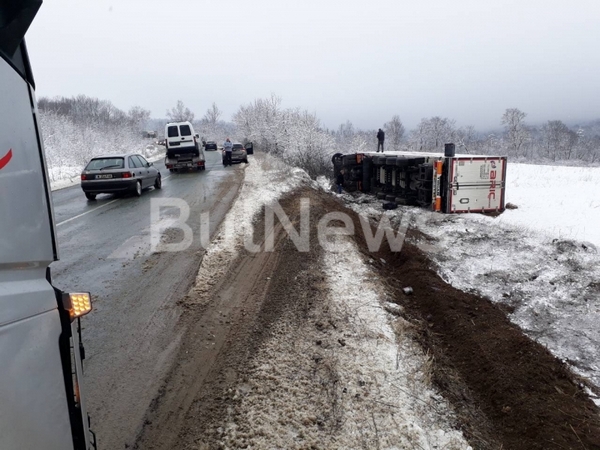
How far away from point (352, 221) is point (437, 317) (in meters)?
5.39

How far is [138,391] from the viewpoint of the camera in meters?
3.57

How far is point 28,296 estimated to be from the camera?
5.60 feet

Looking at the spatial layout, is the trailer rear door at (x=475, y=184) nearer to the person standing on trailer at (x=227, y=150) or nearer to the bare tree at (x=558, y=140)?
the person standing on trailer at (x=227, y=150)

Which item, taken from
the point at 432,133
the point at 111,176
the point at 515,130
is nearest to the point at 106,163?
the point at 111,176

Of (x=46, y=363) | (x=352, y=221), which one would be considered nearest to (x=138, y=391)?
(x=46, y=363)

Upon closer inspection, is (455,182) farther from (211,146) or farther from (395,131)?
(395,131)

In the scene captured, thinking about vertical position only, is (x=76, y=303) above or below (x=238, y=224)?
above

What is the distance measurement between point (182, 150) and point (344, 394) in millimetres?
21827

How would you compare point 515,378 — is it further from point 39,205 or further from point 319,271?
point 39,205

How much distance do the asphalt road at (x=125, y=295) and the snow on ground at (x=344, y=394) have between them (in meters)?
0.98

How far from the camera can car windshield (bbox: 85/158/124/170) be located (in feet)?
45.4

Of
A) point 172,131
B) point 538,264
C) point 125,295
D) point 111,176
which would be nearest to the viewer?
point 125,295

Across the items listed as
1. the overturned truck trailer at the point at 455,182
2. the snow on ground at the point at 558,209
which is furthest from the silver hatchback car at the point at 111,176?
the snow on ground at the point at 558,209

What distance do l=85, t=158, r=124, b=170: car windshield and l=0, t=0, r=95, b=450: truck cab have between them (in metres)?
13.2
